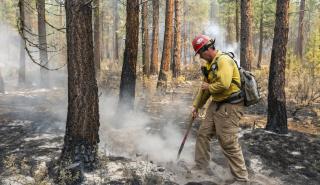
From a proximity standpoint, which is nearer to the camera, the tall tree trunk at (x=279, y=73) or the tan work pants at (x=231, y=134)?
the tan work pants at (x=231, y=134)

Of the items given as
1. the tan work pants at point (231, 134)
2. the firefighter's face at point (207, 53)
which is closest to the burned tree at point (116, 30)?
the firefighter's face at point (207, 53)

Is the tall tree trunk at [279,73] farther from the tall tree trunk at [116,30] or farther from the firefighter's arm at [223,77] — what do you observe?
the tall tree trunk at [116,30]

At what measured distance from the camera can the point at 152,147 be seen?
740cm

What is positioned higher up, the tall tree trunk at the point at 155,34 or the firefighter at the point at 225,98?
the tall tree trunk at the point at 155,34

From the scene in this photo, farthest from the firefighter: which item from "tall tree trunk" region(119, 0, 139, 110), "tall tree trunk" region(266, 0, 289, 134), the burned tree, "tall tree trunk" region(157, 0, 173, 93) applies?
the burned tree

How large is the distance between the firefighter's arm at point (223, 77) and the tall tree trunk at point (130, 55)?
391 centimetres

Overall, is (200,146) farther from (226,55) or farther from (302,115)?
(302,115)

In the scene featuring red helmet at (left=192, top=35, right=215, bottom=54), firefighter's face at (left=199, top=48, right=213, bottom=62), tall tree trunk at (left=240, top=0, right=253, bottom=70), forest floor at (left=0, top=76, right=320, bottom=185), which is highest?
tall tree trunk at (left=240, top=0, right=253, bottom=70)

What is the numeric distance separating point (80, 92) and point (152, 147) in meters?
2.42

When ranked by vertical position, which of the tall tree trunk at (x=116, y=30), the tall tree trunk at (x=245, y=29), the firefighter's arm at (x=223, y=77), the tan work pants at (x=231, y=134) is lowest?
the tan work pants at (x=231, y=134)

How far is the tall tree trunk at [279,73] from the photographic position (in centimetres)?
801

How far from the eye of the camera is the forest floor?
5.75m

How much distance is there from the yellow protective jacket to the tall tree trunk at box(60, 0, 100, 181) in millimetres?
1841

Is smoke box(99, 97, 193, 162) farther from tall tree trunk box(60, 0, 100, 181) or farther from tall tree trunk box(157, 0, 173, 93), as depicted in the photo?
tall tree trunk box(157, 0, 173, 93)
